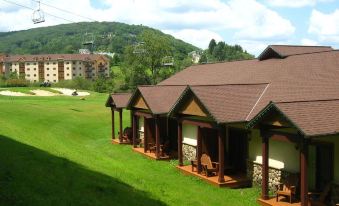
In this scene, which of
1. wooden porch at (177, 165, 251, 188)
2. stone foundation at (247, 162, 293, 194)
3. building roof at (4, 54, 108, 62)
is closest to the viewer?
stone foundation at (247, 162, 293, 194)

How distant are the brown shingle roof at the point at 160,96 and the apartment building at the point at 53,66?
151216 mm

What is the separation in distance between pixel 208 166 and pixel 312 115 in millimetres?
7135

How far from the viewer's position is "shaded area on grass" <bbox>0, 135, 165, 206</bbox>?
12.7m

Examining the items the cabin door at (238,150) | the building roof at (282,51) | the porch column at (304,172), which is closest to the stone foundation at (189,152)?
the cabin door at (238,150)

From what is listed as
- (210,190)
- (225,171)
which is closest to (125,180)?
(210,190)

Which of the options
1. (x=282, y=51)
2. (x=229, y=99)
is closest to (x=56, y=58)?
(x=282, y=51)

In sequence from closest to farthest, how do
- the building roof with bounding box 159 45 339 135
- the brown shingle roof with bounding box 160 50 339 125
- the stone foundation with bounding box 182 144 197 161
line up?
the building roof with bounding box 159 45 339 135
the brown shingle roof with bounding box 160 50 339 125
the stone foundation with bounding box 182 144 197 161

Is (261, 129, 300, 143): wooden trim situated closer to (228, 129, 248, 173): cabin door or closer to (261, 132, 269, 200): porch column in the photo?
(261, 132, 269, 200): porch column

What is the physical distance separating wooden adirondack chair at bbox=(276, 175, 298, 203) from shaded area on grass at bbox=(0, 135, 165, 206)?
15.4 feet

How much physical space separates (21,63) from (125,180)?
18186 cm

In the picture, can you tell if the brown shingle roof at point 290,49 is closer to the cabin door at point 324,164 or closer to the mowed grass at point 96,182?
the mowed grass at point 96,182

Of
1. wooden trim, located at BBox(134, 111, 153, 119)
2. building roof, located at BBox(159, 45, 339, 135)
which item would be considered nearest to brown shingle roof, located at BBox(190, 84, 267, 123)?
building roof, located at BBox(159, 45, 339, 135)

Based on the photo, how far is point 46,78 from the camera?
185 m

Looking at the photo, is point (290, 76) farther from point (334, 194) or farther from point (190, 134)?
point (334, 194)
